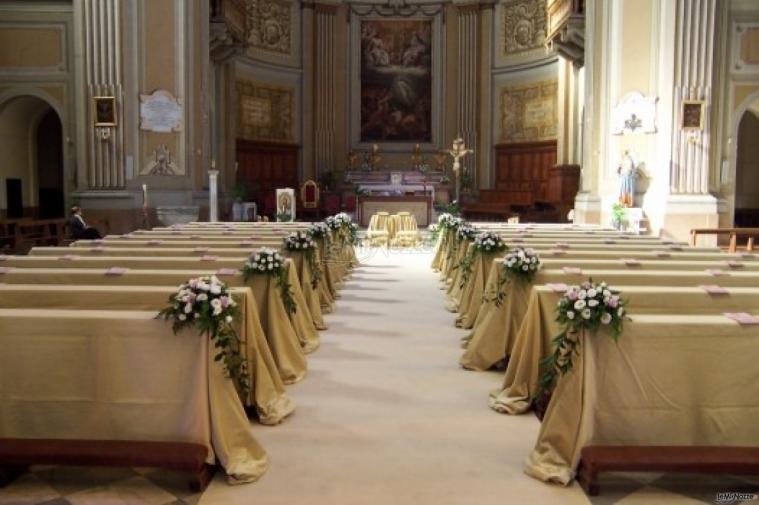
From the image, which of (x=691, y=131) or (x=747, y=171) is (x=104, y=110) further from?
(x=747, y=171)

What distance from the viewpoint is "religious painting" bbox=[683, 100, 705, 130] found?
14.9 m

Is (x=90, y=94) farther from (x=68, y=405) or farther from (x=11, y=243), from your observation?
(x=68, y=405)

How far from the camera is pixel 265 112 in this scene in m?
24.1

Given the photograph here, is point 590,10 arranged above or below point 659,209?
above

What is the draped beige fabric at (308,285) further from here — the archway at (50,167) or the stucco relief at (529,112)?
the stucco relief at (529,112)

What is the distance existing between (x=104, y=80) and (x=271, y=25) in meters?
9.82

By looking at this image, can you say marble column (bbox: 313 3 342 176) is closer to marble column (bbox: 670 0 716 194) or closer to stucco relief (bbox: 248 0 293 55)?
stucco relief (bbox: 248 0 293 55)

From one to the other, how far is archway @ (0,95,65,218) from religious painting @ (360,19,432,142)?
10.5 metres

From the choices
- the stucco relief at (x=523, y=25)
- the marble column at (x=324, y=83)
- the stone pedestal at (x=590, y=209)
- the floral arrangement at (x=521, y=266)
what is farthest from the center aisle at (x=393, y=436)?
the marble column at (x=324, y=83)

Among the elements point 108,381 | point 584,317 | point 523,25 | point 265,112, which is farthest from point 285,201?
point 584,317

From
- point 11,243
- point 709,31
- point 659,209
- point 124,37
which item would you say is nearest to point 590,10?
point 709,31

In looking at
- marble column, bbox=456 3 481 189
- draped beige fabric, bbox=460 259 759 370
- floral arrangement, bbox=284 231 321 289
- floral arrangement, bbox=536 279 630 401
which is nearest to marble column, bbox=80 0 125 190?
floral arrangement, bbox=284 231 321 289

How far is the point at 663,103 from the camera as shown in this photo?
15.1m

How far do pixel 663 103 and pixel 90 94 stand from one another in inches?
465
